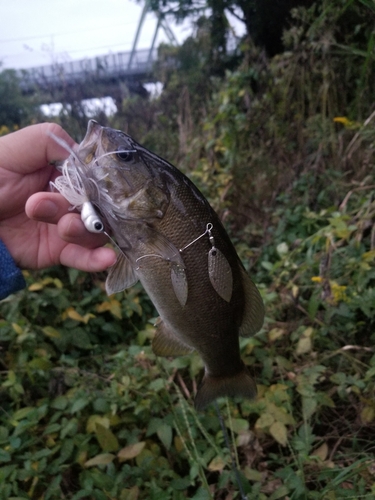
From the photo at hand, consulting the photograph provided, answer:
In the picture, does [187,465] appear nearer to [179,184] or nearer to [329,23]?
[179,184]

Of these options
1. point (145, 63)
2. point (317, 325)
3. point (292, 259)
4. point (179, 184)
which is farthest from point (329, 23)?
point (145, 63)

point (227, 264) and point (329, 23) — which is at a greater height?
point (329, 23)

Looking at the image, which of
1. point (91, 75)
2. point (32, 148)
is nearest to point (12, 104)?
point (91, 75)

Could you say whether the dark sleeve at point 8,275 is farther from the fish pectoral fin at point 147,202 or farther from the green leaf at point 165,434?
the green leaf at point 165,434

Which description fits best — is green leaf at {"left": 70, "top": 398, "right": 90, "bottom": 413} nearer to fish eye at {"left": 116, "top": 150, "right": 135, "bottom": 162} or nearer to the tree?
fish eye at {"left": 116, "top": 150, "right": 135, "bottom": 162}

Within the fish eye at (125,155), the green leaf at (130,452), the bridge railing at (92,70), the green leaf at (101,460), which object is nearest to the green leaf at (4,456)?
the green leaf at (101,460)

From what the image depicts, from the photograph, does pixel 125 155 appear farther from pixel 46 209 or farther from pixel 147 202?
pixel 46 209

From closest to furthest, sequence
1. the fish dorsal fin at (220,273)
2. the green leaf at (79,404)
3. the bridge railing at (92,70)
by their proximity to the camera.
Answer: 1. the fish dorsal fin at (220,273)
2. the green leaf at (79,404)
3. the bridge railing at (92,70)
